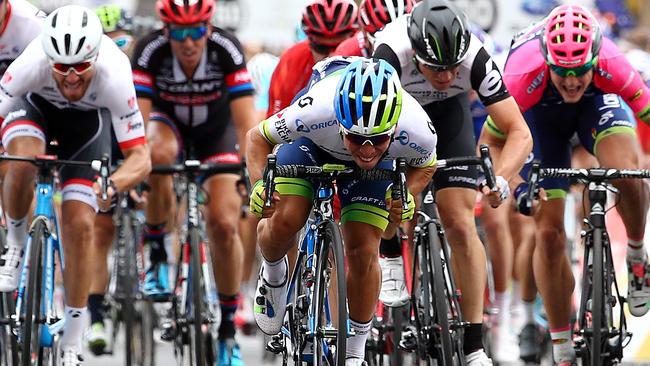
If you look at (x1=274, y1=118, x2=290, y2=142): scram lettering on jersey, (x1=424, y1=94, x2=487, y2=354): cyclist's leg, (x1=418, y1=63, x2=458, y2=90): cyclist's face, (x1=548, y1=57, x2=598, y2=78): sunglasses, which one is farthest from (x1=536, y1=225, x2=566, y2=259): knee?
(x1=274, y1=118, x2=290, y2=142): scram lettering on jersey

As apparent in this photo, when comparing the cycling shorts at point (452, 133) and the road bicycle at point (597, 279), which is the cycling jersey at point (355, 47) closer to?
the cycling shorts at point (452, 133)

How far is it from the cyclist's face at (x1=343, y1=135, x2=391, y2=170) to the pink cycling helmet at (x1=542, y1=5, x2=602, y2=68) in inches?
84.3

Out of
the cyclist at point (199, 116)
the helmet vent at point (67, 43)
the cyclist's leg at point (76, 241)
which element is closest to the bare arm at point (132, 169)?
the cyclist's leg at point (76, 241)

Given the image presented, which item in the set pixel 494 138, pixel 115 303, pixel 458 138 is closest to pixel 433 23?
pixel 458 138

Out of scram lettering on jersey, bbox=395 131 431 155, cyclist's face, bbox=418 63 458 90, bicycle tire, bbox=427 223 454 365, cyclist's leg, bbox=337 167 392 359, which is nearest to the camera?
scram lettering on jersey, bbox=395 131 431 155

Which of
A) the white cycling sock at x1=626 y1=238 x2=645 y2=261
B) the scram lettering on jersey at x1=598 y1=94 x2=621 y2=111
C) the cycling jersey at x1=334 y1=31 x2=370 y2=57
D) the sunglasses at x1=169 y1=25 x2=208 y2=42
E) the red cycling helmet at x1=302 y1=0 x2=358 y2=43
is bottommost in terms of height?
the white cycling sock at x1=626 y1=238 x2=645 y2=261

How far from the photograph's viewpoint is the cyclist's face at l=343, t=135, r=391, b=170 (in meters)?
8.00

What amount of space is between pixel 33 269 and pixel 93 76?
131cm

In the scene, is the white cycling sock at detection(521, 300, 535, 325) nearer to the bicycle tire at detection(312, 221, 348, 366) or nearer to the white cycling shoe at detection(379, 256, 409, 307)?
the white cycling shoe at detection(379, 256, 409, 307)

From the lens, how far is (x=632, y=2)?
31.4m

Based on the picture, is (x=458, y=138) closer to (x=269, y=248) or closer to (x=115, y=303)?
(x=269, y=248)

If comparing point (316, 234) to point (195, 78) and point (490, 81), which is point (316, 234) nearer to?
point (490, 81)

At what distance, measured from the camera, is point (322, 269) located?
27.3 ft

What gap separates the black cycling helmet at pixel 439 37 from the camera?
356 inches
